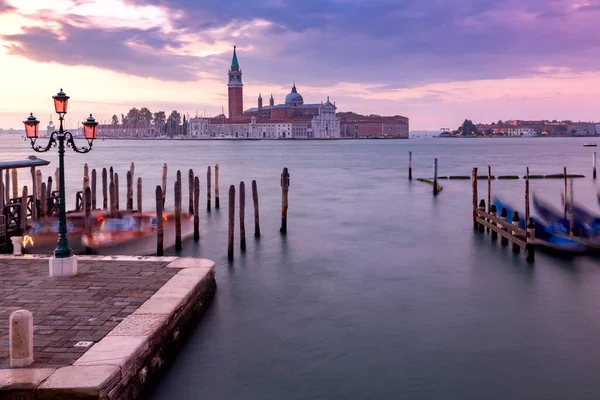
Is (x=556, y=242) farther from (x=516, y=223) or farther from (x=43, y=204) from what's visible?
(x=43, y=204)

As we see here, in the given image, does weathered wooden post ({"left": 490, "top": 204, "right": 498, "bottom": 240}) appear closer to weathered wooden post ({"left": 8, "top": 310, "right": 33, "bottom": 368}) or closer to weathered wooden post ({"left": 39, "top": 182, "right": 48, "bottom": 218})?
weathered wooden post ({"left": 39, "top": 182, "right": 48, "bottom": 218})

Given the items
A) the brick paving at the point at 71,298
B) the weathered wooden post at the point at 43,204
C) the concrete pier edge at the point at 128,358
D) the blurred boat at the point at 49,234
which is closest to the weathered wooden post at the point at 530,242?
the concrete pier edge at the point at 128,358

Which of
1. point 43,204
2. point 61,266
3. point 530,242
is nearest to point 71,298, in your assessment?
point 61,266

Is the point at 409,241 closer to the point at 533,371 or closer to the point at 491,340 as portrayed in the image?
the point at 491,340

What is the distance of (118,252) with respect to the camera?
1556 cm

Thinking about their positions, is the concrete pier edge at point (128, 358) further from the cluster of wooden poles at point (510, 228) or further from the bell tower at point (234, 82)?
the bell tower at point (234, 82)

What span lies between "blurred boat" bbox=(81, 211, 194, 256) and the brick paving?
188 inches

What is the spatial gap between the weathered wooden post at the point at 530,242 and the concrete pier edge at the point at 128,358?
7.65 metres

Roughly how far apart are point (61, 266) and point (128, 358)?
12.6ft

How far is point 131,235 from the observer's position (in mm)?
17297

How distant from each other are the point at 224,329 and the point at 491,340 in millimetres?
4058

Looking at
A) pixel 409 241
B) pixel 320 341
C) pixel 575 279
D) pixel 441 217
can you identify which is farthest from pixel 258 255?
pixel 441 217

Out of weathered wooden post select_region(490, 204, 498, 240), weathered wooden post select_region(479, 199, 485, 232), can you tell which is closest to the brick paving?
weathered wooden post select_region(490, 204, 498, 240)

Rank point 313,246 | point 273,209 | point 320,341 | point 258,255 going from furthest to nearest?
point 273,209, point 313,246, point 258,255, point 320,341
